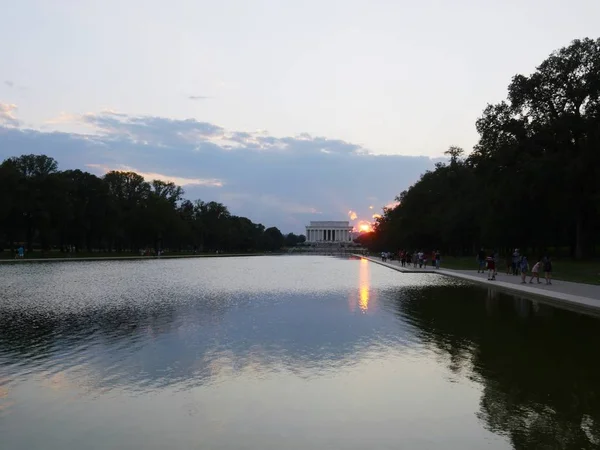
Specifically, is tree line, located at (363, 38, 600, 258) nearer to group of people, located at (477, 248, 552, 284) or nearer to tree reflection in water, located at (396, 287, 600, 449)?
group of people, located at (477, 248, 552, 284)

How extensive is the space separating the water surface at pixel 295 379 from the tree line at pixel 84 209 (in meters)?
57.9

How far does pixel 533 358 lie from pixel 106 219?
82.2 meters

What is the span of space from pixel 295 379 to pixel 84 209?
7790 centimetres

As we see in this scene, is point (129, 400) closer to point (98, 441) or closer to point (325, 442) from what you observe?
point (98, 441)

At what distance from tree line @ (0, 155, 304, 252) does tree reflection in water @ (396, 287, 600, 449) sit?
61.2m

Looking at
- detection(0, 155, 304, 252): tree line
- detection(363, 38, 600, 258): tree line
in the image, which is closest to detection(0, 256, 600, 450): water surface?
detection(363, 38, 600, 258): tree line

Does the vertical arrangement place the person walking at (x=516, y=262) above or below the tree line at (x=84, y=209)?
below

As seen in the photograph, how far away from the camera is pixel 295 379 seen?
9.24m

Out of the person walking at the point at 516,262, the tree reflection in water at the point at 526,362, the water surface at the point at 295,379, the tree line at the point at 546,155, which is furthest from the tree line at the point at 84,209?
the tree reflection in water at the point at 526,362

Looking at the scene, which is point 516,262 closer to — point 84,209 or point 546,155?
point 546,155

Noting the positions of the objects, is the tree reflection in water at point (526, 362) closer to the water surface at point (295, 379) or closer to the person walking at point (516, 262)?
the water surface at point (295, 379)

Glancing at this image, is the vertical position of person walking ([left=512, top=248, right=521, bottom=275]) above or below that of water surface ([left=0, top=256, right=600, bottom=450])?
above

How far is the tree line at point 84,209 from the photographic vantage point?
70500 mm

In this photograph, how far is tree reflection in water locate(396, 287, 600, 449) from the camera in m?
7.03
